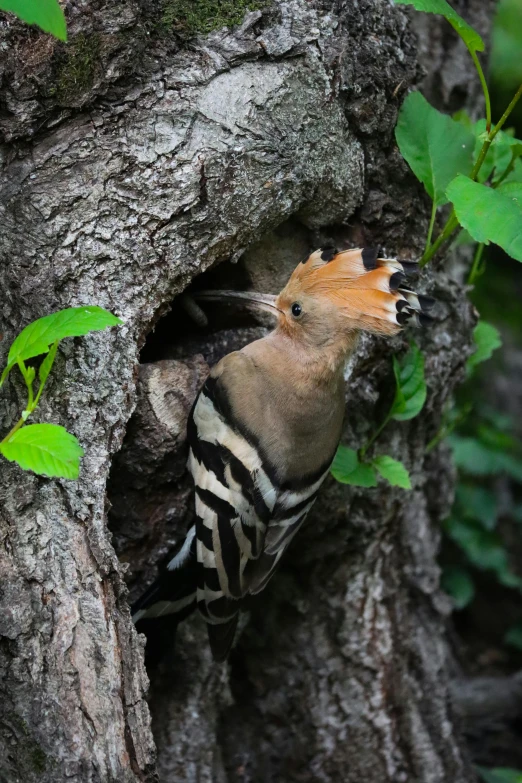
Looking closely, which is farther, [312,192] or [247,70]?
[312,192]

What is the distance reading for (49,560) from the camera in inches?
55.3

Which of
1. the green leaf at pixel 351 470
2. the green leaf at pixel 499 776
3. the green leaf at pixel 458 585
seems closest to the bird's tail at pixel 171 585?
the green leaf at pixel 351 470

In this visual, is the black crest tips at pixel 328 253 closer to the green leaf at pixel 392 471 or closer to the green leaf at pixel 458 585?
the green leaf at pixel 392 471

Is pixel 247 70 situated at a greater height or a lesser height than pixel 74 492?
greater

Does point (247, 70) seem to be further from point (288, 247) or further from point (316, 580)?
point (316, 580)

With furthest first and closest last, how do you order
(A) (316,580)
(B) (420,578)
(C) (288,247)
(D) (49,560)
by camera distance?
1. (B) (420,578)
2. (A) (316,580)
3. (C) (288,247)
4. (D) (49,560)

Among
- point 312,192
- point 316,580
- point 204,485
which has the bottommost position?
point 316,580

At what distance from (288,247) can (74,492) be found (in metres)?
0.78

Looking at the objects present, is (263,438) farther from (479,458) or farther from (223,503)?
(479,458)

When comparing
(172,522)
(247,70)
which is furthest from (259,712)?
(247,70)

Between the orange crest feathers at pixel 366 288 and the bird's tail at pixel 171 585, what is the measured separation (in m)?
0.59

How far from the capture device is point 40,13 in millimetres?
1109

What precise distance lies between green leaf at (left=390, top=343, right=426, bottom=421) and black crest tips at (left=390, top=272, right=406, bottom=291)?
0.28 m

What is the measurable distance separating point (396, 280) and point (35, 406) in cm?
71
